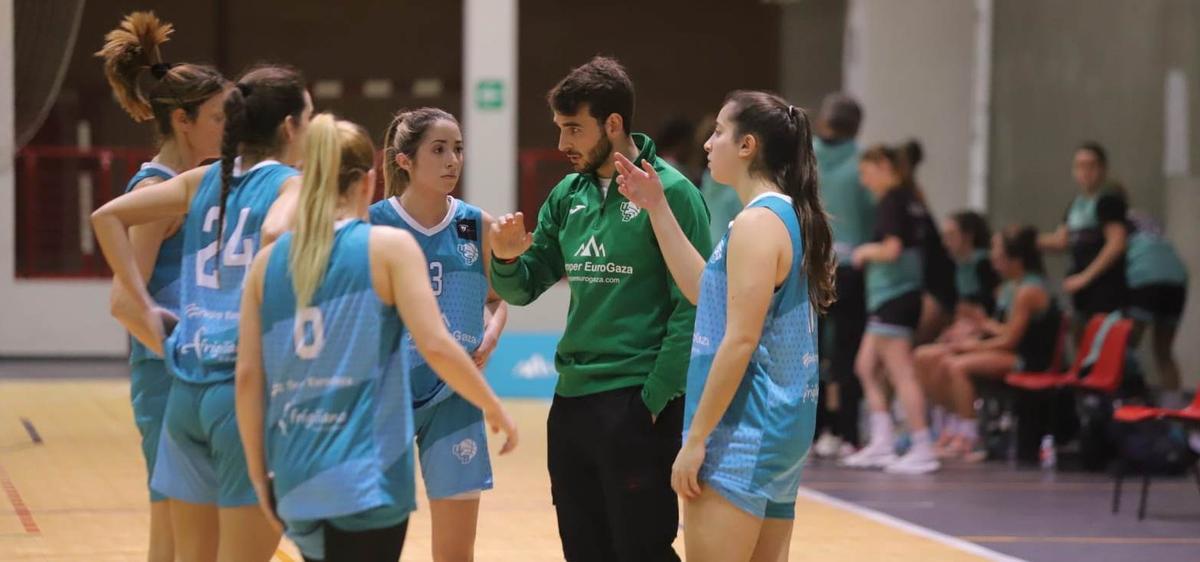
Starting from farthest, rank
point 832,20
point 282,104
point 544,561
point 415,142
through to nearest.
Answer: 1. point 832,20
2. point 544,561
3. point 415,142
4. point 282,104

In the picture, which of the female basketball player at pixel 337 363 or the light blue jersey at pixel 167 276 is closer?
the female basketball player at pixel 337 363

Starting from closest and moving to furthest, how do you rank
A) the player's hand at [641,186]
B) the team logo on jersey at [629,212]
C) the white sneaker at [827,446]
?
the player's hand at [641,186] → the team logo on jersey at [629,212] → the white sneaker at [827,446]

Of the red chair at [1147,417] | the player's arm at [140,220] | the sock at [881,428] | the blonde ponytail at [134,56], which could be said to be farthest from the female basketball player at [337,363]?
the sock at [881,428]

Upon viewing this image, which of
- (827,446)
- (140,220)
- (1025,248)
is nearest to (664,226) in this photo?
(140,220)

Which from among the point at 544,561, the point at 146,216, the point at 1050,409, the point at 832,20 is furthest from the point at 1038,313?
the point at 832,20

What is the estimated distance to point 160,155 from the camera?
4676 millimetres

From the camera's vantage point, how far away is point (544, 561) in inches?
257

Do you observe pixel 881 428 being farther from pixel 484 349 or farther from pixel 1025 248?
pixel 484 349

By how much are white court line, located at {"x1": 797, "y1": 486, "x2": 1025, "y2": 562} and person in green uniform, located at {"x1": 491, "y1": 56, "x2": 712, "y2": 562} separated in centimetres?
281

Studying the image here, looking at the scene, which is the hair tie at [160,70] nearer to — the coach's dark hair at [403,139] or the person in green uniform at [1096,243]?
the coach's dark hair at [403,139]

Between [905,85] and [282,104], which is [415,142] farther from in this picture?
[905,85]

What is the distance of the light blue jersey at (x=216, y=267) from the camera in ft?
13.1

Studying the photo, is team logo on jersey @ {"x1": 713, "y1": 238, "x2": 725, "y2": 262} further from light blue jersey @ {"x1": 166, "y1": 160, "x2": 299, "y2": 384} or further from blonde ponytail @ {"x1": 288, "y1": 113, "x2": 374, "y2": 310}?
light blue jersey @ {"x1": 166, "y1": 160, "x2": 299, "y2": 384}

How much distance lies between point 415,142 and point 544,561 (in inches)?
95.2
